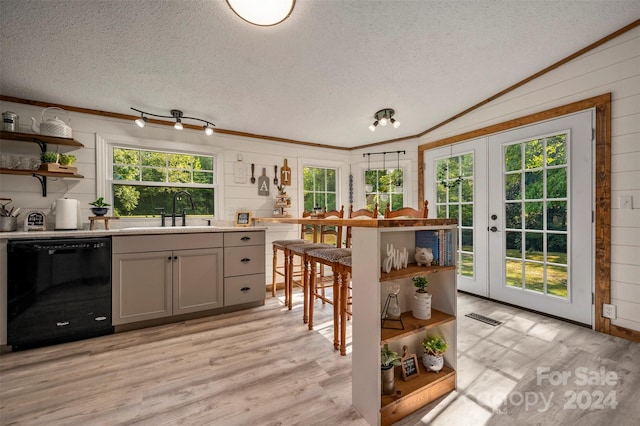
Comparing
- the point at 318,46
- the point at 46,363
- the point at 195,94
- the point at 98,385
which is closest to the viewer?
the point at 98,385

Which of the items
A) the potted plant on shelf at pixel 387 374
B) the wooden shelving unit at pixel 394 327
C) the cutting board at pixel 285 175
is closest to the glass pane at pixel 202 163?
the cutting board at pixel 285 175

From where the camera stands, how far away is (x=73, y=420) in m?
1.38

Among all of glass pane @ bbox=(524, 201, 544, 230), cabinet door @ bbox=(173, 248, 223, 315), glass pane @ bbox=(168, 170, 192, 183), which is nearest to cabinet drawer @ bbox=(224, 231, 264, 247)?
cabinet door @ bbox=(173, 248, 223, 315)

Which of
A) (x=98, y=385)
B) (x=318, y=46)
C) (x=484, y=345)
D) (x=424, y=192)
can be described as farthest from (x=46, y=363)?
(x=424, y=192)

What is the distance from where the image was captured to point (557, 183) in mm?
2613

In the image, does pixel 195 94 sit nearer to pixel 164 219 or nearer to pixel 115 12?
pixel 115 12

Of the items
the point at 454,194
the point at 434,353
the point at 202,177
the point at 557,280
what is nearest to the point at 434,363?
the point at 434,353

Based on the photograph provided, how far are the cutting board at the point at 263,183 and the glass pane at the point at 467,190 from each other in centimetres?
266

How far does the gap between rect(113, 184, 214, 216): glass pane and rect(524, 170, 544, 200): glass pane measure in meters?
3.74

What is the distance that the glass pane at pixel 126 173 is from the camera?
300 cm

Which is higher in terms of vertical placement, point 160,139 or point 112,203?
point 160,139

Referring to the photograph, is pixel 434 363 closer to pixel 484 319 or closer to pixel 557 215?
pixel 484 319

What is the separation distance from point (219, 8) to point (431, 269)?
2065mm

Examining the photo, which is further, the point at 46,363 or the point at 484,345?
the point at 484,345
